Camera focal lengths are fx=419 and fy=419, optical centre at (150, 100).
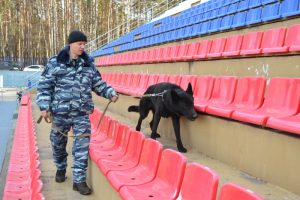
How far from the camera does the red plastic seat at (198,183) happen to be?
165 cm

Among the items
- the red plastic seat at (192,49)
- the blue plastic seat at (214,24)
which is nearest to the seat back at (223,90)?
the red plastic seat at (192,49)

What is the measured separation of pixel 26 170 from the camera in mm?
4219

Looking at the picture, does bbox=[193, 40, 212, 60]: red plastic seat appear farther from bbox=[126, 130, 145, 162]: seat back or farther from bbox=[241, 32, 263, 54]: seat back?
bbox=[126, 130, 145, 162]: seat back

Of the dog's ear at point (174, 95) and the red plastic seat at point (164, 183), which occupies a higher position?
the dog's ear at point (174, 95)

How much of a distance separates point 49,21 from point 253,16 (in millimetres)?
35546

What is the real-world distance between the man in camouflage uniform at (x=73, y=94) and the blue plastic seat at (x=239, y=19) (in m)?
2.45

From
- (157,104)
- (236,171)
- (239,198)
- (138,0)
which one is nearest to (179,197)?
(239,198)

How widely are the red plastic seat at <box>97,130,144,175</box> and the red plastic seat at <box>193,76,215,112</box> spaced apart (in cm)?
74

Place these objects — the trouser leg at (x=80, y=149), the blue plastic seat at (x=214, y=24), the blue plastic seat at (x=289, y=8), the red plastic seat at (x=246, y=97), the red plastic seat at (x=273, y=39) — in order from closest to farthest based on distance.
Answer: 1. the red plastic seat at (x=246, y=97)
2. the trouser leg at (x=80, y=149)
3. the red plastic seat at (x=273, y=39)
4. the blue plastic seat at (x=289, y=8)
5. the blue plastic seat at (x=214, y=24)

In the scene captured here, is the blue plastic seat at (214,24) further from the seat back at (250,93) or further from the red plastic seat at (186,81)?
the seat back at (250,93)

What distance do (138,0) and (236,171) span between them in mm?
33964

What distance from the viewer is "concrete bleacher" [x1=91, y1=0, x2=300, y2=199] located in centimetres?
252

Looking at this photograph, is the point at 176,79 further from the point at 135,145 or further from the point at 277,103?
the point at 277,103

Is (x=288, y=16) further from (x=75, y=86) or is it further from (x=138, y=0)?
(x=138, y=0)
